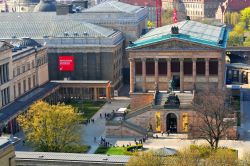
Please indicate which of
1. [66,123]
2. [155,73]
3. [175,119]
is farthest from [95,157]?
[155,73]

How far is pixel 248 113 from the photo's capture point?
123 meters

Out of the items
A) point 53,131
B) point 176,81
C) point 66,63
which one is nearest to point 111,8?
point 66,63

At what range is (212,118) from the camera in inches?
3804

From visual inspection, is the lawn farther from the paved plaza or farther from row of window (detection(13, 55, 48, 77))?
row of window (detection(13, 55, 48, 77))

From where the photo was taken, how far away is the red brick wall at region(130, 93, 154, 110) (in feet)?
395

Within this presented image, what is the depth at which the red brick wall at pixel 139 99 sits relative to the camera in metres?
120

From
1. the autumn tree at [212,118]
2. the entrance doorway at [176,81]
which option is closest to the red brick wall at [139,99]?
the entrance doorway at [176,81]

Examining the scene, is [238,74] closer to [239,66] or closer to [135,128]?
[239,66]

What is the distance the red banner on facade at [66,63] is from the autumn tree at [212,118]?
151ft

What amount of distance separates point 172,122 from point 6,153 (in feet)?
155

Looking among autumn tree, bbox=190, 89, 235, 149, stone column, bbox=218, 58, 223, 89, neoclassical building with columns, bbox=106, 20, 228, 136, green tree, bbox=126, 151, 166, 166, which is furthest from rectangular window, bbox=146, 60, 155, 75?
green tree, bbox=126, 151, 166, 166

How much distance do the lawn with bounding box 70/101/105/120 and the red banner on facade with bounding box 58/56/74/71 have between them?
10.9 meters

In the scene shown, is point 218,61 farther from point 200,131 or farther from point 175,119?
point 200,131

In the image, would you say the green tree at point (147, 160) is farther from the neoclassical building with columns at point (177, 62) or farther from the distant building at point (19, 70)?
the neoclassical building with columns at point (177, 62)
